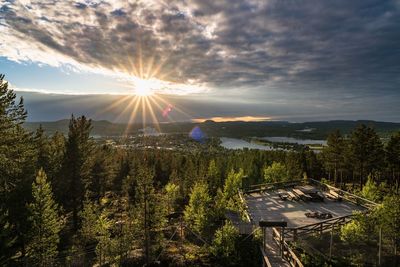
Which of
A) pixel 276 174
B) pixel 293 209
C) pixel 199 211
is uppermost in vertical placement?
pixel 293 209

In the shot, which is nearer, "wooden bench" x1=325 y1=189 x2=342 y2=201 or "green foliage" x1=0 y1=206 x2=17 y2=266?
"green foliage" x1=0 y1=206 x2=17 y2=266

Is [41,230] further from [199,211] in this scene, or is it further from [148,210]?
[199,211]

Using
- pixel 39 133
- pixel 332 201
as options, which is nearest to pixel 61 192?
pixel 39 133

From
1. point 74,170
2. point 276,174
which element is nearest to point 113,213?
point 74,170

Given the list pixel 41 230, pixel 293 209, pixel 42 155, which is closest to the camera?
pixel 41 230

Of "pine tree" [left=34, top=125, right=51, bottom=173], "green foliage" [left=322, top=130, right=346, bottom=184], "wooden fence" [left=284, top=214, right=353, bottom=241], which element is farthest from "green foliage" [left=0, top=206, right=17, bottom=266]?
"green foliage" [left=322, top=130, right=346, bottom=184]

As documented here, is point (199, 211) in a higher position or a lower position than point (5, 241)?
lower

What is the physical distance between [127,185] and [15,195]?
26928 millimetres

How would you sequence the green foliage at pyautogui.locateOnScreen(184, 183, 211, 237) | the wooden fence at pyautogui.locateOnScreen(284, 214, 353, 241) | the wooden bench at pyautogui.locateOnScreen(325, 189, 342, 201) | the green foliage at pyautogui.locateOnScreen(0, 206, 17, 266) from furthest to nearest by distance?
the wooden bench at pyautogui.locateOnScreen(325, 189, 342, 201)
the green foliage at pyautogui.locateOnScreen(184, 183, 211, 237)
the green foliage at pyautogui.locateOnScreen(0, 206, 17, 266)
the wooden fence at pyautogui.locateOnScreen(284, 214, 353, 241)

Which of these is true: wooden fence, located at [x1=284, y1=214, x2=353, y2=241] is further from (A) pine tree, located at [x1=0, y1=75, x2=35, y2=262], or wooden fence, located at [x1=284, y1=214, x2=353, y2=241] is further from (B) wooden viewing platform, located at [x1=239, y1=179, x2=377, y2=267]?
(A) pine tree, located at [x1=0, y1=75, x2=35, y2=262]

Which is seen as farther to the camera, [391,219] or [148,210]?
[148,210]

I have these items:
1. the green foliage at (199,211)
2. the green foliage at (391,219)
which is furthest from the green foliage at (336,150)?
the green foliage at (391,219)

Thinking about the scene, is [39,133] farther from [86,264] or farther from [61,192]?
[86,264]

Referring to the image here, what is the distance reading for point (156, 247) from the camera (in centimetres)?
2941
